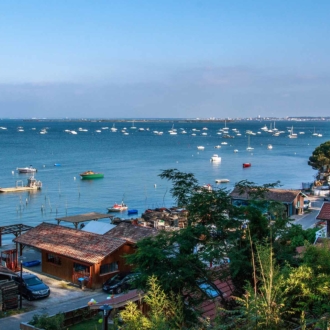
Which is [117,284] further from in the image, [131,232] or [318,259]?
[318,259]

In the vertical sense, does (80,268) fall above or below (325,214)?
below

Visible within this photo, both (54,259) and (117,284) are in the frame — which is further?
(54,259)

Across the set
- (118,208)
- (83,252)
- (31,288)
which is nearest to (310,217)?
(118,208)

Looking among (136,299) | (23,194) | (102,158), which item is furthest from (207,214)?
(102,158)

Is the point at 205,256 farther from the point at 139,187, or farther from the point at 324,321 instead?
the point at 139,187

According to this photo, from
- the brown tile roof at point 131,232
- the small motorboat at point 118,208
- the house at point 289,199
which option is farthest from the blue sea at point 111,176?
the brown tile roof at point 131,232
